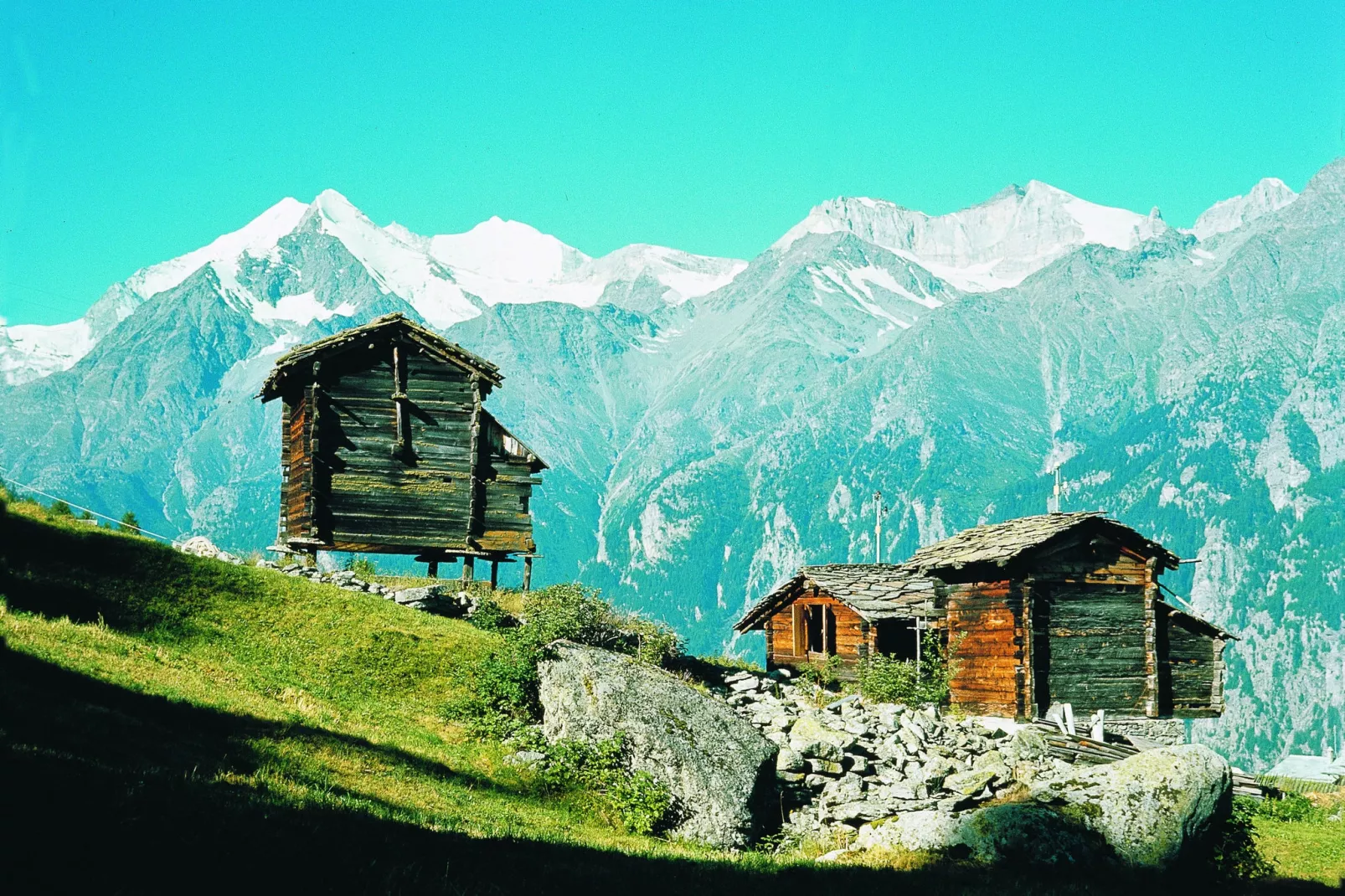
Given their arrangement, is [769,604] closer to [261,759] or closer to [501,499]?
[501,499]

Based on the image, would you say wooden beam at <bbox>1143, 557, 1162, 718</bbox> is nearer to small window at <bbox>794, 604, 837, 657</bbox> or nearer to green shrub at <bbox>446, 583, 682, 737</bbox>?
small window at <bbox>794, 604, 837, 657</bbox>

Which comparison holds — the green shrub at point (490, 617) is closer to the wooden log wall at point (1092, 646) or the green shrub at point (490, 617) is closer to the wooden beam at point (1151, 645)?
the wooden log wall at point (1092, 646)

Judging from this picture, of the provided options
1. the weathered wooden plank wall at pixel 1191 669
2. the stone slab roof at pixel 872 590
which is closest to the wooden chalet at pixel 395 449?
the stone slab roof at pixel 872 590

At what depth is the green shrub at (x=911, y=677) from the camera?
122 feet

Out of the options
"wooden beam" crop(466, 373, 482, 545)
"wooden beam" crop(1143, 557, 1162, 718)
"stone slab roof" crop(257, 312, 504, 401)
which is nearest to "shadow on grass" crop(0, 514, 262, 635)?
"stone slab roof" crop(257, 312, 504, 401)

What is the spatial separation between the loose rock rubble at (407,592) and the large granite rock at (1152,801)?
1785 cm

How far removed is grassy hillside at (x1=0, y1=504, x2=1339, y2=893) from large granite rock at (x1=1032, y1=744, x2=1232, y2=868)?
0.60 m

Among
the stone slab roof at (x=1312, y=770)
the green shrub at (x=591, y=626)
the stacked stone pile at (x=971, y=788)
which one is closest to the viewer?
the stacked stone pile at (x=971, y=788)

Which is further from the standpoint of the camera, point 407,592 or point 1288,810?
point 1288,810

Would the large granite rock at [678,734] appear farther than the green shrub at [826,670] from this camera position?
No

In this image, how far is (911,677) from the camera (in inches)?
1515

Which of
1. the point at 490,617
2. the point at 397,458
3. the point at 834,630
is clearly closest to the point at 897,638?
the point at 834,630

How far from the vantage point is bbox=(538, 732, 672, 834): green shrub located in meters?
19.0

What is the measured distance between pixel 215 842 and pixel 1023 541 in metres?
32.5
